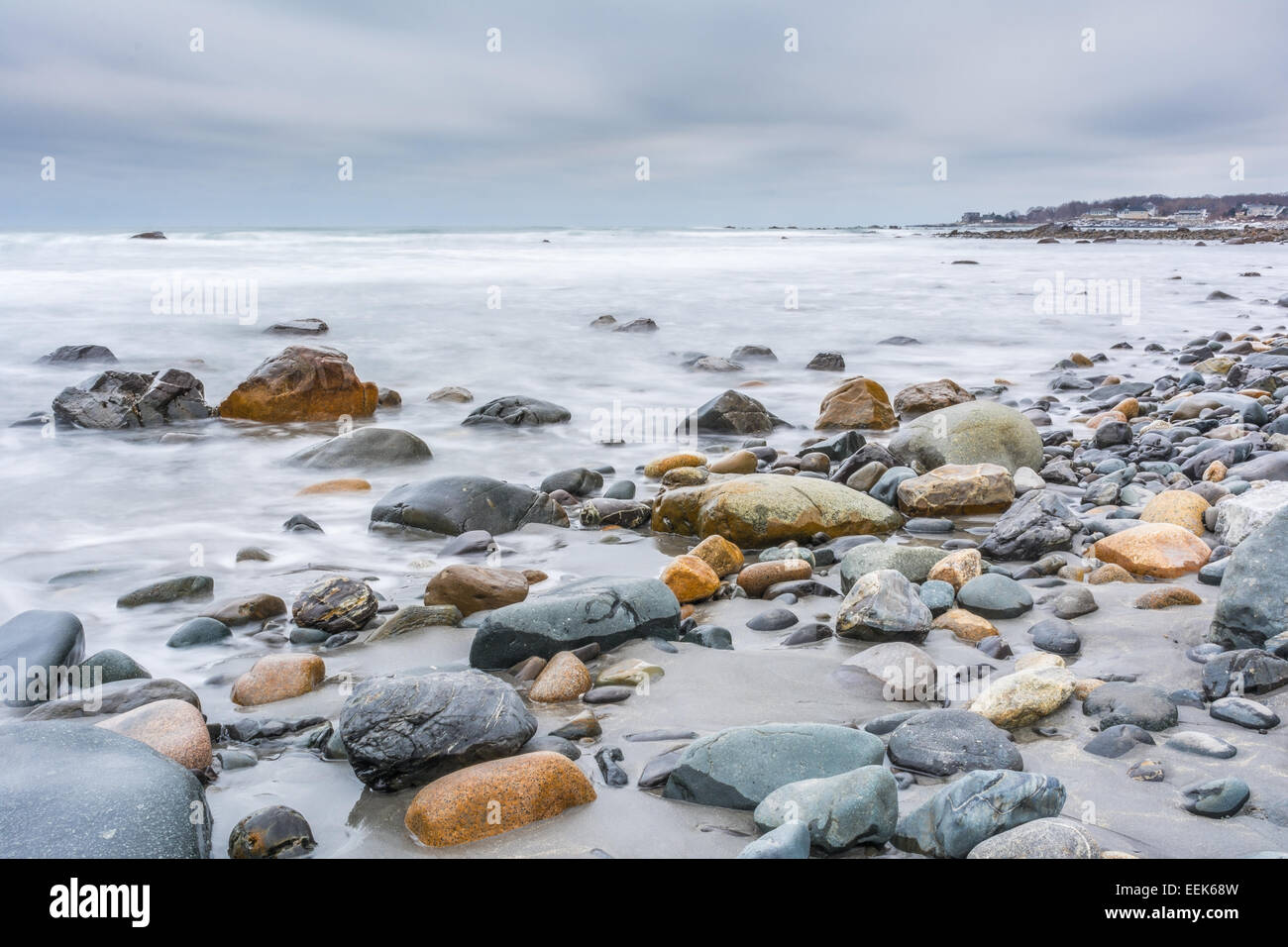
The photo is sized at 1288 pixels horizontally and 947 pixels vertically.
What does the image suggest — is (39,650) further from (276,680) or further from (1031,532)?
(1031,532)

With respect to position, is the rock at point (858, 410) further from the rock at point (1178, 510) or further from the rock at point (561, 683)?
the rock at point (561, 683)

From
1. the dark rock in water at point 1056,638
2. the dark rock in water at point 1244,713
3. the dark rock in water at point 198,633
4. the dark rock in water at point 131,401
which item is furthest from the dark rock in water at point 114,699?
the dark rock in water at point 131,401

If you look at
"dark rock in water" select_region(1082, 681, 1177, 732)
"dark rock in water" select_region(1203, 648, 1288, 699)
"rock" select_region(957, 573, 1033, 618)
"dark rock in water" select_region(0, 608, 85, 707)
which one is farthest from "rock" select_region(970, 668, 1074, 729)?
"dark rock in water" select_region(0, 608, 85, 707)

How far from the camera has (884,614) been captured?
10.2 feet

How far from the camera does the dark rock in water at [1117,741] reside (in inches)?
86.8

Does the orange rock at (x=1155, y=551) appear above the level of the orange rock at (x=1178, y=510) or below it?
below

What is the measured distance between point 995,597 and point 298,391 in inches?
259

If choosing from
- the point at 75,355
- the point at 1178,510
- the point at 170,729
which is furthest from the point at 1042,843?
the point at 75,355

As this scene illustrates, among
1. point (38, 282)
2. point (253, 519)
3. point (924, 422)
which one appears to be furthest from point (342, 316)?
point (924, 422)

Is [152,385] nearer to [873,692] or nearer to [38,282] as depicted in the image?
[873,692]

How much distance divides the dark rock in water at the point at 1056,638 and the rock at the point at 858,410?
4340mm

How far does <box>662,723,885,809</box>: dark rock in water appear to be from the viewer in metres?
2.05

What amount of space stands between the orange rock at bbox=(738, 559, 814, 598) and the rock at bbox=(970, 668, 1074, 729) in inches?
49.4
